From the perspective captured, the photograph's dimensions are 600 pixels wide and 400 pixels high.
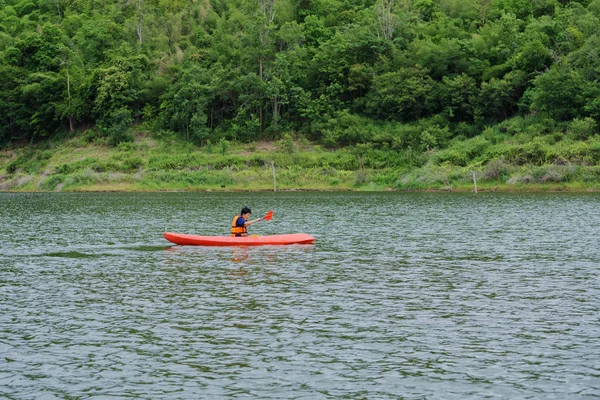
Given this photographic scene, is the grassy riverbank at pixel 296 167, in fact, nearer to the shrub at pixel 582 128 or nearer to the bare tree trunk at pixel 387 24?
the shrub at pixel 582 128

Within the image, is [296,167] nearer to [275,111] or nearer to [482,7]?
[275,111]

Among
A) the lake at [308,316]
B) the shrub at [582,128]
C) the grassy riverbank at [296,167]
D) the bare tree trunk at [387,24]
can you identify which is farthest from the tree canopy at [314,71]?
the lake at [308,316]

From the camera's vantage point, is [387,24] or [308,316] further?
[387,24]

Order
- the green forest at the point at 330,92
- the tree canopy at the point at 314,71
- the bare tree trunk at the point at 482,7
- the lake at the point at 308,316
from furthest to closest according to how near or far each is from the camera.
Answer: the bare tree trunk at the point at 482,7 → the tree canopy at the point at 314,71 → the green forest at the point at 330,92 → the lake at the point at 308,316

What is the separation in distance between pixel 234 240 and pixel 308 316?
1402 cm

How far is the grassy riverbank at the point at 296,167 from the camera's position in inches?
2830

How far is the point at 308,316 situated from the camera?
61.8 ft

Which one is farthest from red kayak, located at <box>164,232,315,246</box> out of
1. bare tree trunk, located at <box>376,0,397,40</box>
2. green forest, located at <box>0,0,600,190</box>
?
bare tree trunk, located at <box>376,0,397,40</box>

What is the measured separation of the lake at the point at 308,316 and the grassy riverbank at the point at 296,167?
3396cm

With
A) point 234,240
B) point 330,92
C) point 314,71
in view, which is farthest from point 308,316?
point 314,71

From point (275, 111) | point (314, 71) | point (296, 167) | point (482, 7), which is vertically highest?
point (482, 7)

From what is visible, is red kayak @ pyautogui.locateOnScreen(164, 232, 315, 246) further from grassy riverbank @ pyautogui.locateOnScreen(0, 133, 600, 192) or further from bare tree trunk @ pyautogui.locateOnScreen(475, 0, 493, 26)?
bare tree trunk @ pyautogui.locateOnScreen(475, 0, 493, 26)

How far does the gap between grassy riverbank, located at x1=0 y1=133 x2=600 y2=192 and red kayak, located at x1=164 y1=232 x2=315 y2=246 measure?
42102mm

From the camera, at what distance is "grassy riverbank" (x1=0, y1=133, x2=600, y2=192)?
236 feet
